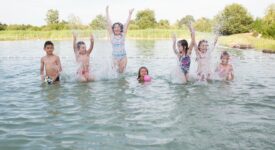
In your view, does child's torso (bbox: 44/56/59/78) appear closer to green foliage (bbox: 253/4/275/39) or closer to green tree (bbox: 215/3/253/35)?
green foliage (bbox: 253/4/275/39)

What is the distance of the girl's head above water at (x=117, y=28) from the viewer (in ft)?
38.5

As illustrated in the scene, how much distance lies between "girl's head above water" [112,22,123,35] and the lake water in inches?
67.8

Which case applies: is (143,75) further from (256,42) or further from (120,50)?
(256,42)

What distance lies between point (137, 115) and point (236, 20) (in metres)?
48.0

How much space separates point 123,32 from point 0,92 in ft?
14.3

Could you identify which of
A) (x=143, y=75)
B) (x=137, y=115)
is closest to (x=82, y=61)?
(x=143, y=75)

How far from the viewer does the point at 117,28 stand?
11812 mm

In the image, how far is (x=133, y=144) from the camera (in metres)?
5.17

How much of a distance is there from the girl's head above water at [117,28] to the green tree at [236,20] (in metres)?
40.0

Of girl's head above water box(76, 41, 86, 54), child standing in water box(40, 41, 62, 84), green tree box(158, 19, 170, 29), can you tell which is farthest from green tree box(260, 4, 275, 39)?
green tree box(158, 19, 170, 29)

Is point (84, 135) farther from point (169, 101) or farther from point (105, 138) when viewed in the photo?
point (169, 101)

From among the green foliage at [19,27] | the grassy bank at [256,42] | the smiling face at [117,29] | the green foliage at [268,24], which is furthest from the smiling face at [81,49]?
the green foliage at [19,27]

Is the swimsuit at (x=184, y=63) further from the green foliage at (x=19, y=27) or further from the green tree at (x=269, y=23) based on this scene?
the green foliage at (x=19, y=27)

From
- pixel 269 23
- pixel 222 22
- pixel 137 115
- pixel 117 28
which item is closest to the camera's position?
pixel 137 115
